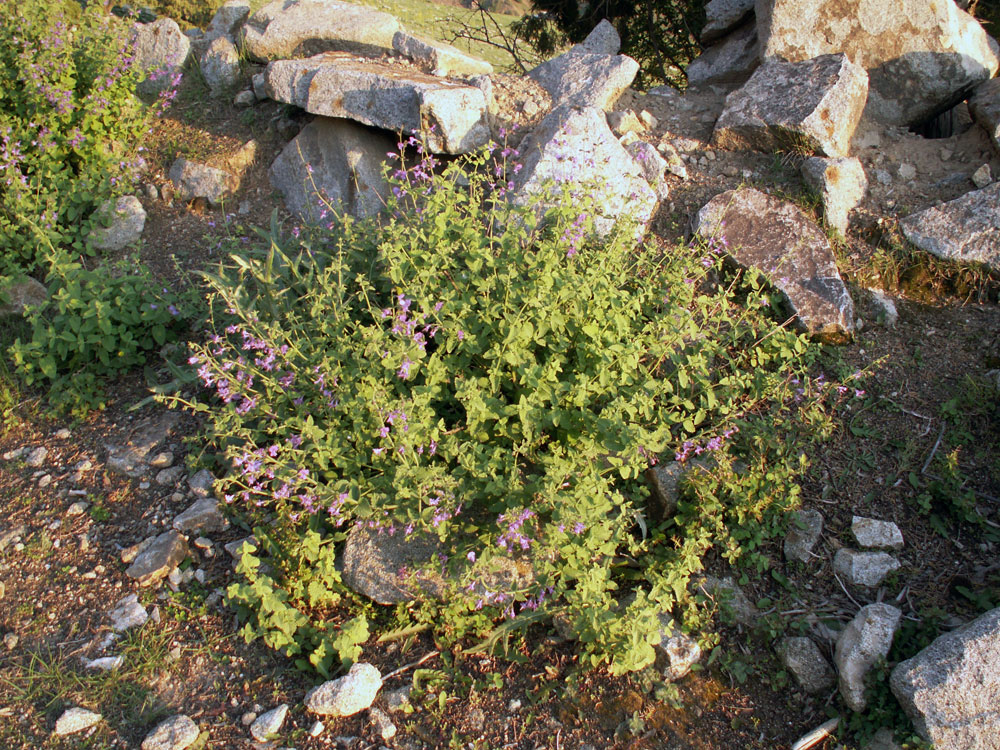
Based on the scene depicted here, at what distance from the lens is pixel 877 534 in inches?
143

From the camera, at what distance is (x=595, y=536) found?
314 centimetres

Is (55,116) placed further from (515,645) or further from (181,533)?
(515,645)

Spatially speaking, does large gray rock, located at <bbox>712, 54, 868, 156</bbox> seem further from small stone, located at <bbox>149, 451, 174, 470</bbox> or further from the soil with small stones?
small stone, located at <bbox>149, 451, 174, 470</bbox>

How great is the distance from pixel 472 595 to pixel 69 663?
1818 millimetres

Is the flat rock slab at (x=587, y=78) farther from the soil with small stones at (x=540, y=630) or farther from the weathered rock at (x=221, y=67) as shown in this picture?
the weathered rock at (x=221, y=67)

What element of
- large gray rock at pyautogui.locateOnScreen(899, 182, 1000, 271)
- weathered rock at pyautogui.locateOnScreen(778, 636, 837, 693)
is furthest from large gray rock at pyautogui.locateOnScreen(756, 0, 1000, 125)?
weathered rock at pyautogui.locateOnScreen(778, 636, 837, 693)

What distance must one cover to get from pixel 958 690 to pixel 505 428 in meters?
2.05

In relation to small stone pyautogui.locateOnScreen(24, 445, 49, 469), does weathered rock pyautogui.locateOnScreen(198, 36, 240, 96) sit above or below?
above

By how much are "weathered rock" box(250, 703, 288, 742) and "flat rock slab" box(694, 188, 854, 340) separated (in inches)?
132

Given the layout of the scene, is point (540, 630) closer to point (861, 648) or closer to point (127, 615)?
point (861, 648)

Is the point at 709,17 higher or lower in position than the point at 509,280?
higher

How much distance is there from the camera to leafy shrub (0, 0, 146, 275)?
5.50 metres

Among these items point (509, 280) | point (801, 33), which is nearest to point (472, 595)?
point (509, 280)

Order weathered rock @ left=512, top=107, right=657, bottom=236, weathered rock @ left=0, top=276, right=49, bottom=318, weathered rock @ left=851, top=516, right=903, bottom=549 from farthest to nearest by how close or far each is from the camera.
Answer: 1. weathered rock @ left=0, top=276, right=49, bottom=318
2. weathered rock @ left=512, top=107, right=657, bottom=236
3. weathered rock @ left=851, top=516, right=903, bottom=549
